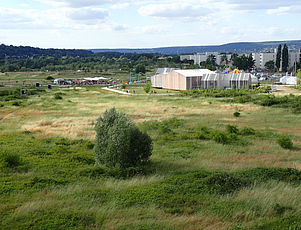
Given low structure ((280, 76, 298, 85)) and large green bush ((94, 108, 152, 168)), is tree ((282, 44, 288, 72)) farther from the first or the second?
large green bush ((94, 108, 152, 168))

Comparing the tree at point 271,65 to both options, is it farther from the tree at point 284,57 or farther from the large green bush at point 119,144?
the large green bush at point 119,144

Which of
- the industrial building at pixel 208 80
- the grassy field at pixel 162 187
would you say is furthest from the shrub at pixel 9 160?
the industrial building at pixel 208 80

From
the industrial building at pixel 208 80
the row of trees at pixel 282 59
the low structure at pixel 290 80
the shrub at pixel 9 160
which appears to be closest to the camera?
the shrub at pixel 9 160

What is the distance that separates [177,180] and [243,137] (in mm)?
12031

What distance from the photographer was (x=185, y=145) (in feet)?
71.5

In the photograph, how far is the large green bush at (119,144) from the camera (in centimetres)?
1606

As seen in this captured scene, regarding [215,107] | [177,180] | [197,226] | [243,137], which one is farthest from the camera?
[215,107]

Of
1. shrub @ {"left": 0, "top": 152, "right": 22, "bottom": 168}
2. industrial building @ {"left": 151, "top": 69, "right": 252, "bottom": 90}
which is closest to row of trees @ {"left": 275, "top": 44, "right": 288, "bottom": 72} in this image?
industrial building @ {"left": 151, "top": 69, "right": 252, "bottom": 90}

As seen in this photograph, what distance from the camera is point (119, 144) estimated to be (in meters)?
16.0

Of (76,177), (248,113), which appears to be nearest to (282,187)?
(76,177)

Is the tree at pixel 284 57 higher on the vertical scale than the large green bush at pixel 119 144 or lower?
higher

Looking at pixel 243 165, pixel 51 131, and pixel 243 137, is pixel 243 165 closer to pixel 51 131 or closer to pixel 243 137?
pixel 243 137

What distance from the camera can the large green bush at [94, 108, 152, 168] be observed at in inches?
632

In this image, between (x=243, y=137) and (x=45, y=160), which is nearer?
(x=45, y=160)
